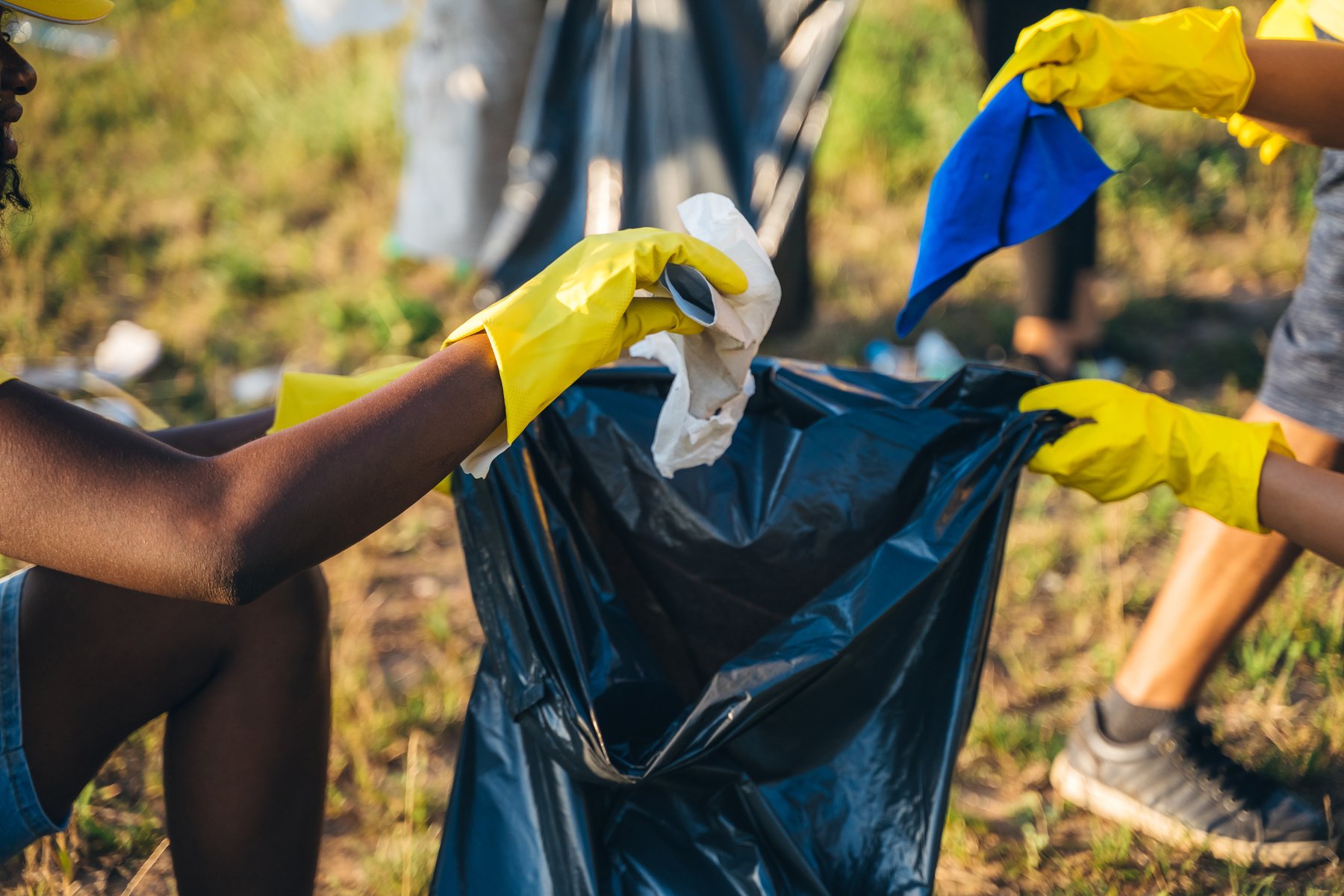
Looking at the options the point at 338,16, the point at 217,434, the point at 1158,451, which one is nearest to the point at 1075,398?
the point at 1158,451

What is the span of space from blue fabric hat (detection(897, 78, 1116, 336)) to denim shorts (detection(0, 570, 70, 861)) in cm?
115

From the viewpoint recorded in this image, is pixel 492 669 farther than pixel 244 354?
No

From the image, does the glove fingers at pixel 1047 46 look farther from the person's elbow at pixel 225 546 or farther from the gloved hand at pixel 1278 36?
the person's elbow at pixel 225 546

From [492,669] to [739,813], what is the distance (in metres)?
0.37

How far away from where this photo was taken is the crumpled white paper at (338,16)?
11.7ft

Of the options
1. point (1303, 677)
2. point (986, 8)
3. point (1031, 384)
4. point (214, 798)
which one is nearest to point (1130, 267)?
point (986, 8)

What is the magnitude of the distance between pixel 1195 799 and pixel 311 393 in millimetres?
1467

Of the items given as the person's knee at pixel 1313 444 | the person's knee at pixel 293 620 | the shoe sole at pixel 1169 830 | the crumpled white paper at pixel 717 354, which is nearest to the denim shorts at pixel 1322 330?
the person's knee at pixel 1313 444

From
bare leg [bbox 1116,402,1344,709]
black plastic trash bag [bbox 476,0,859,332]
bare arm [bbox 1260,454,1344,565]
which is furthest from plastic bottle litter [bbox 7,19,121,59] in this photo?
bare arm [bbox 1260,454,1344,565]

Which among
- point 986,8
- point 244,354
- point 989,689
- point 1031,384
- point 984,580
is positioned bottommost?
point 989,689

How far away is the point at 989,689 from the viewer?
2.02 metres

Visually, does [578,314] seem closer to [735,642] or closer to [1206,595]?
[735,642]

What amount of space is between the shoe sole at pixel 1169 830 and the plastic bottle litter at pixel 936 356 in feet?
4.37

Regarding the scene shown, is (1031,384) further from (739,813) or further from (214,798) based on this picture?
(214,798)
